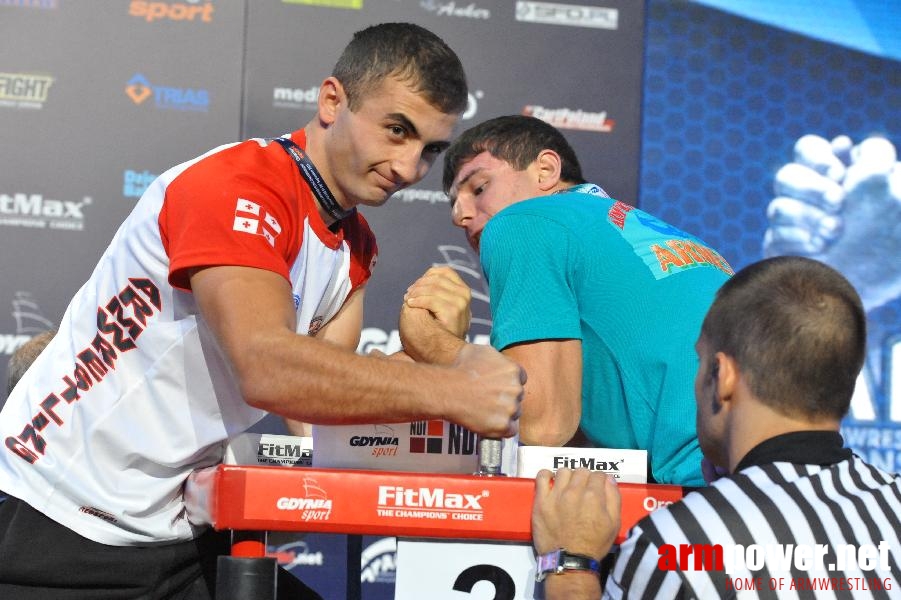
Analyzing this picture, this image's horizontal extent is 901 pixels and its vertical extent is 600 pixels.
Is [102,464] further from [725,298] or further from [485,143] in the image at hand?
[485,143]

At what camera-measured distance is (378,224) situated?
4543 millimetres

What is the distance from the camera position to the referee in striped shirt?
4.46 feet

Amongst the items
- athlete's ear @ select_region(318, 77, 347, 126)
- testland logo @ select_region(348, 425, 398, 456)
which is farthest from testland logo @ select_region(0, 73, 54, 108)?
testland logo @ select_region(348, 425, 398, 456)

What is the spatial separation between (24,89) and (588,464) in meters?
3.51

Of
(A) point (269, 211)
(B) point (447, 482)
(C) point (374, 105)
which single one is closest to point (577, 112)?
(C) point (374, 105)

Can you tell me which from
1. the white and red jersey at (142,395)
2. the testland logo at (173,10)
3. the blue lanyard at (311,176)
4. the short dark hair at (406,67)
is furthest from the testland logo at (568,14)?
the white and red jersey at (142,395)

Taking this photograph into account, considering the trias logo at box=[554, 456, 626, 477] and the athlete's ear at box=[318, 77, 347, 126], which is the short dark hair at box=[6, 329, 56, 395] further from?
the trias logo at box=[554, 456, 626, 477]

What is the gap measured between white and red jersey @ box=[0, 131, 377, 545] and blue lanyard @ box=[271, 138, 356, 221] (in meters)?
0.08

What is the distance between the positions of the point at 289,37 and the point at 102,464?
304 cm

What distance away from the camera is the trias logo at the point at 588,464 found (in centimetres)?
171

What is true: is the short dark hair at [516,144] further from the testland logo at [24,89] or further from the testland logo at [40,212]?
the testland logo at [24,89]

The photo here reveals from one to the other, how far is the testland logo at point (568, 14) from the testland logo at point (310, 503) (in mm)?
3561

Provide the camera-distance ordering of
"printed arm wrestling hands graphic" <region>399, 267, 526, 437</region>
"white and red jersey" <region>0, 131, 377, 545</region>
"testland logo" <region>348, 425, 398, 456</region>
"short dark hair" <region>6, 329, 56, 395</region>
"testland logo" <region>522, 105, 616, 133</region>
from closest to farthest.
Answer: "testland logo" <region>348, 425, 398, 456</region> < "white and red jersey" <region>0, 131, 377, 545</region> < "printed arm wrestling hands graphic" <region>399, 267, 526, 437</region> < "short dark hair" <region>6, 329, 56, 395</region> < "testland logo" <region>522, 105, 616, 133</region>

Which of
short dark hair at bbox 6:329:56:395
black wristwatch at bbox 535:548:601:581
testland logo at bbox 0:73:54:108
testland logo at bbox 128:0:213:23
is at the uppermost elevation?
testland logo at bbox 128:0:213:23
